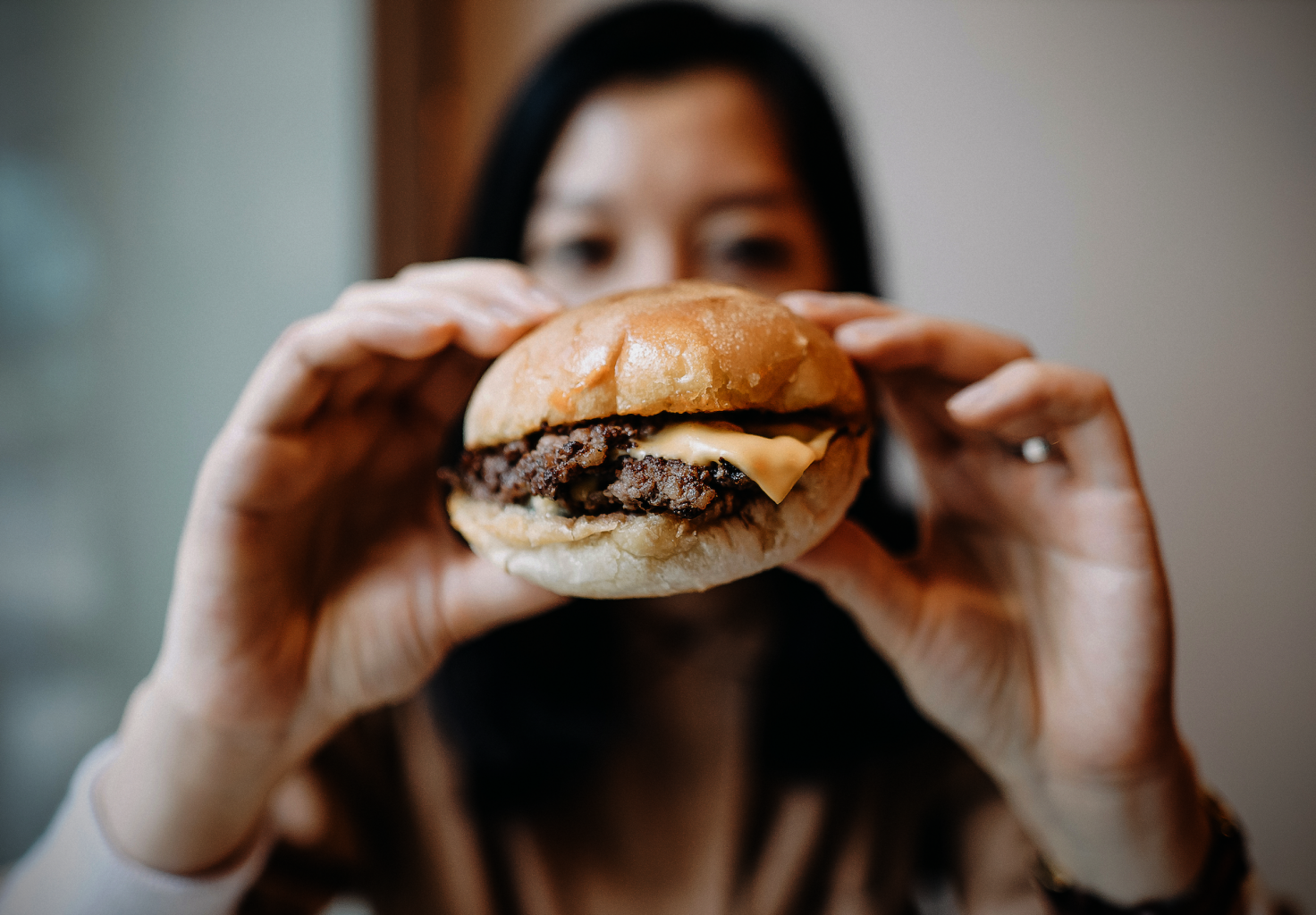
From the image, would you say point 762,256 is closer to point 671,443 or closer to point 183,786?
point 671,443

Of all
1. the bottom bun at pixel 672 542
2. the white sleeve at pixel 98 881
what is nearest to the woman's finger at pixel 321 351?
the bottom bun at pixel 672 542

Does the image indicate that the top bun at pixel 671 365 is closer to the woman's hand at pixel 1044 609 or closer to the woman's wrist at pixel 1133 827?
the woman's hand at pixel 1044 609

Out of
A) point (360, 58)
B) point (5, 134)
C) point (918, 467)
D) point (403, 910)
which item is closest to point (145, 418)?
point (5, 134)

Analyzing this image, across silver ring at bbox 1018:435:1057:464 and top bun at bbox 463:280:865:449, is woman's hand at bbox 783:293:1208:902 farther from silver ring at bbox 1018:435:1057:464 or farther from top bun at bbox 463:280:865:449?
top bun at bbox 463:280:865:449

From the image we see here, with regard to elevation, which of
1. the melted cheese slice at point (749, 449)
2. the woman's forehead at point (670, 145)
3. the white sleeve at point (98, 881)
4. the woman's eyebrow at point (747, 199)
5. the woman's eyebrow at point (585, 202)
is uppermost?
the woman's forehead at point (670, 145)

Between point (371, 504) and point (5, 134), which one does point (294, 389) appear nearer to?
point (371, 504)

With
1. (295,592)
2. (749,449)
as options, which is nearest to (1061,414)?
(749,449)
